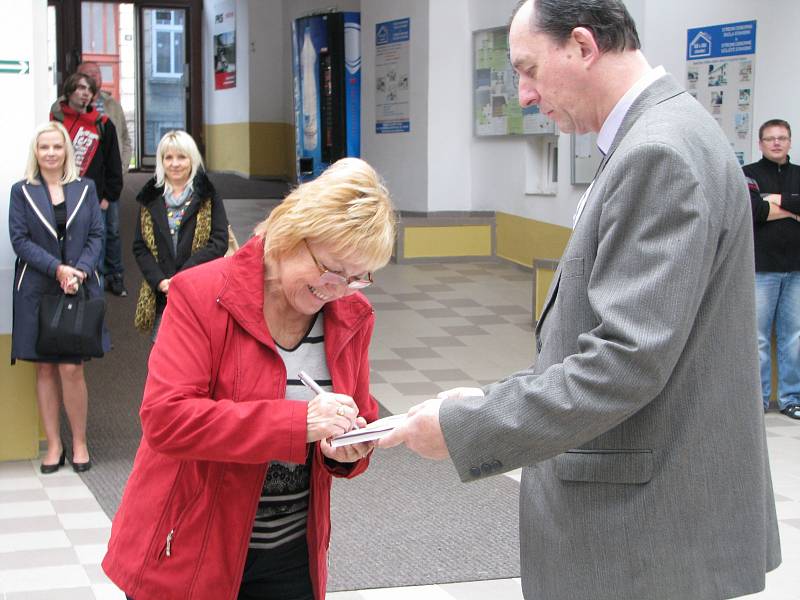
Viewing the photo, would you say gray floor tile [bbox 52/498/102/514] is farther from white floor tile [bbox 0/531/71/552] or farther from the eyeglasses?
the eyeglasses

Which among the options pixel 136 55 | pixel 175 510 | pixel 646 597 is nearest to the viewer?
pixel 646 597

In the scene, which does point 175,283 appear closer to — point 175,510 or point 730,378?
point 175,510

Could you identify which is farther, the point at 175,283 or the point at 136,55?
the point at 136,55

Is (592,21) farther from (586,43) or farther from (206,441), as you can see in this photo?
(206,441)

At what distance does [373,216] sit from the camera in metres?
2.09

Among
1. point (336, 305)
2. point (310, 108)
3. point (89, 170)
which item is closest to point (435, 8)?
point (310, 108)

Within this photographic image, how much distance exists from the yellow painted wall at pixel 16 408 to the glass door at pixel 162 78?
53.0ft

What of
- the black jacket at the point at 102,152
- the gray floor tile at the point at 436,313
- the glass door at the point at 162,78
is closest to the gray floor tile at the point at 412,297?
the gray floor tile at the point at 436,313

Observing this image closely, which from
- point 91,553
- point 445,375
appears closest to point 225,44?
point 445,375

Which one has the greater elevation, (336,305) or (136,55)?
(136,55)

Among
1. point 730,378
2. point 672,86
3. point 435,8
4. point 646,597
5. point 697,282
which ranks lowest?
point 646,597

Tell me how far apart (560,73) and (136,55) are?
813 inches

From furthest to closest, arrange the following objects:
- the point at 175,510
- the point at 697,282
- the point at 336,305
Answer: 1. the point at 336,305
2. the point at 175,510
3. the point at 697,282

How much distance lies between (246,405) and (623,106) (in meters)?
0.82
